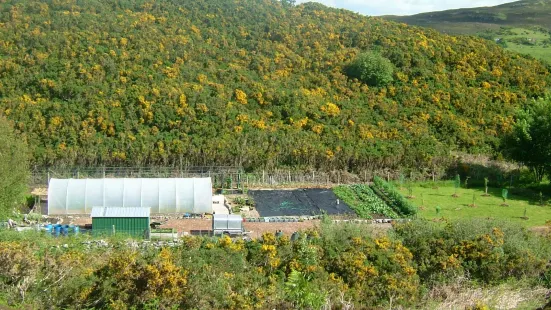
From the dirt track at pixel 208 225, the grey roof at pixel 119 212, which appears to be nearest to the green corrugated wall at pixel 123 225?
the grey roof at pixel 119 212

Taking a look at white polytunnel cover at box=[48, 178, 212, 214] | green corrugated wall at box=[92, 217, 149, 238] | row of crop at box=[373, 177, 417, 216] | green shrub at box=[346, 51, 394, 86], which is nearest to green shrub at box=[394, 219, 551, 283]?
row of crop at box=[373, 177, 417, 216]

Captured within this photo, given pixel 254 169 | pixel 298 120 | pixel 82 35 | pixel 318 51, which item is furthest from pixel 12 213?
pixel 318 51

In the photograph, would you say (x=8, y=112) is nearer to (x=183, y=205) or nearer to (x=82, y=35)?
(x=82, y=35)

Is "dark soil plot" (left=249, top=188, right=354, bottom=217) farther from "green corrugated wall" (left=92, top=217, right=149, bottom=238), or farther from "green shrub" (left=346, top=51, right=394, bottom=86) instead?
"green shrub" (left=346, top=51, right=394, bottom=86)

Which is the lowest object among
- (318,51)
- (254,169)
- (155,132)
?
(254,169)

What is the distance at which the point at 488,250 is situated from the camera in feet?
61.6

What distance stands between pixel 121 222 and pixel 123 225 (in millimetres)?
154

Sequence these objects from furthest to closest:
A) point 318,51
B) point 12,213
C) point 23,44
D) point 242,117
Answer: point 318,51
point 23,44
point 242,117
point 12,213

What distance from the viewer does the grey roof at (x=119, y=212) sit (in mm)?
25359

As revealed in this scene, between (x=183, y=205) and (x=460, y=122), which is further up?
(x=460, y=122)

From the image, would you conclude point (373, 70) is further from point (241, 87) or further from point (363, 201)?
point (363, 201)

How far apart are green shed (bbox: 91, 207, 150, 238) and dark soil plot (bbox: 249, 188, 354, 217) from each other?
6.30 m

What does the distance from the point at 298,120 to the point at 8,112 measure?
18293 millimetres

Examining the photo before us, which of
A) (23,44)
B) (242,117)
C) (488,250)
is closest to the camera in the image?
(488,250)
